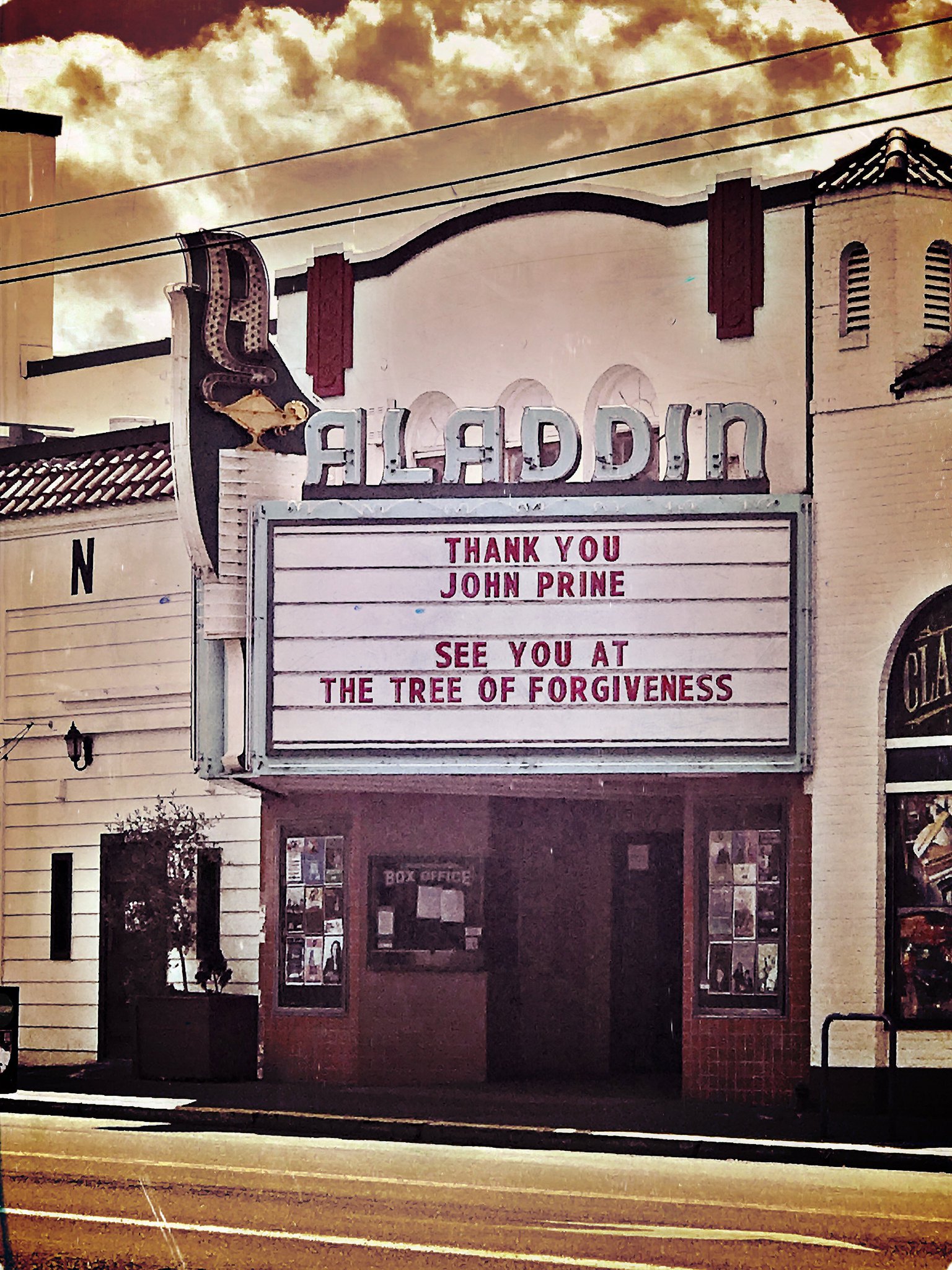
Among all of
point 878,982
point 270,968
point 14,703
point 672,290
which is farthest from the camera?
point 14,703

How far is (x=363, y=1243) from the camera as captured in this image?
11.4m

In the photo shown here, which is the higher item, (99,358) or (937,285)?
(99,358)

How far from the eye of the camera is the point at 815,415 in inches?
669

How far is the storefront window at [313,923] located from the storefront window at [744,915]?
337cm

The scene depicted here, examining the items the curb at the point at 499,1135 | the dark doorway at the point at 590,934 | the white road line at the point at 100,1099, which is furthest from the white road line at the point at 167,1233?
the dark doorway at the point at 590,934

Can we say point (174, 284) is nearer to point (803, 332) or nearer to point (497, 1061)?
point (803, 332)

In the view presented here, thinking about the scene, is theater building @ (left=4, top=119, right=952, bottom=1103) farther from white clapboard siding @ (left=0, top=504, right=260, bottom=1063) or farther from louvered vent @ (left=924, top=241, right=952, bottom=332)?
white clapboard siding @ (left=0, top=504, right=260, bottom=1063)

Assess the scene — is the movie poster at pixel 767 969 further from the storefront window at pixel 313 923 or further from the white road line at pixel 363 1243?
the white road line at pixel 363 1243

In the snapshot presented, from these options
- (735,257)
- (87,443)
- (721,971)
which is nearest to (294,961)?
(721,971)

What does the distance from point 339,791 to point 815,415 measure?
5281mm

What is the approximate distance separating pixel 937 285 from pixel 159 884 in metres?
Result: 8.34

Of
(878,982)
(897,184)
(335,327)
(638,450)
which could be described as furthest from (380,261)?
(878,982)

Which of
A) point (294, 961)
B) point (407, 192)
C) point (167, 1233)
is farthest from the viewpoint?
point (294, 961)

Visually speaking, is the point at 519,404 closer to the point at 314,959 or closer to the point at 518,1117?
the point at 314,959
